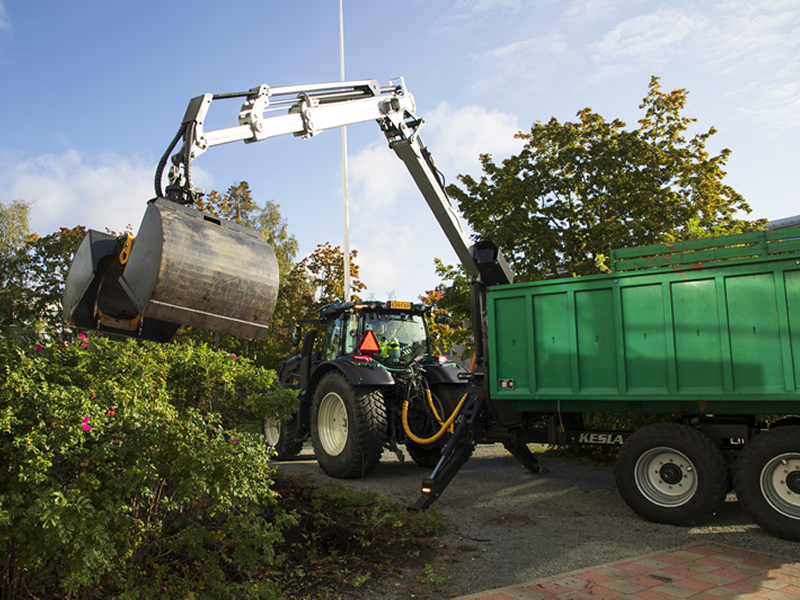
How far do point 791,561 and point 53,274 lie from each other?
74.6 feet

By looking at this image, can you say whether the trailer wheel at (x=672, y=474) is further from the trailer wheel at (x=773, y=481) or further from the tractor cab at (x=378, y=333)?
the tractor cab at (x=378, y=333)

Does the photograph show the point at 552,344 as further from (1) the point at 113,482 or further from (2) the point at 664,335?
(1) the point at 113,482

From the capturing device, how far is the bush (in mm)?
2514

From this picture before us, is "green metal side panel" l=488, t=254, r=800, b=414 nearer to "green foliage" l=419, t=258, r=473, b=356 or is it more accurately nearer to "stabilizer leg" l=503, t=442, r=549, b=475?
"stabilizer leg" l=503, t=442, r=549, b=475

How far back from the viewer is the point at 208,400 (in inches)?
149

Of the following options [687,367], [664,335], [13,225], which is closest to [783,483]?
[687,367]

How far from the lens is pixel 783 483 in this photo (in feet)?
15.8

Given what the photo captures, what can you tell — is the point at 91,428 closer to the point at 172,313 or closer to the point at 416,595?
the point at 172,313

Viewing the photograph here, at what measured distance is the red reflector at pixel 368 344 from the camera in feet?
28.4

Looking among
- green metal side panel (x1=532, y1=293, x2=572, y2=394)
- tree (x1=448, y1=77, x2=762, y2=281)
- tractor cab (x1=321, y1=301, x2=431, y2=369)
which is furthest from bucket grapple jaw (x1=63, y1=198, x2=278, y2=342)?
tree (x1=448, y1=77, x2=762, y2=281)

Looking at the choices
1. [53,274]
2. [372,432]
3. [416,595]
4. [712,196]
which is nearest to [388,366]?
[372,432]

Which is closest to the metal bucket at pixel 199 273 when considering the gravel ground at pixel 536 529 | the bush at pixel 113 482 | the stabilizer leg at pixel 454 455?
the bush at pixel 113 482

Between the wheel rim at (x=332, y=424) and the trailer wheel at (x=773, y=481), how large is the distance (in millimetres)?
4948

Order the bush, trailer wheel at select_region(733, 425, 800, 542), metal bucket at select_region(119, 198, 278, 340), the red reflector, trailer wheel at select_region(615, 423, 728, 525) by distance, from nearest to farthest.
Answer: the bush < metal bucket at select_region(119, 198, 278, 340) < trailer wheel at select_region(733, 425, 800, 542) < trailer wheel at select_region(615, 423, 728, 525) < the red reflector
